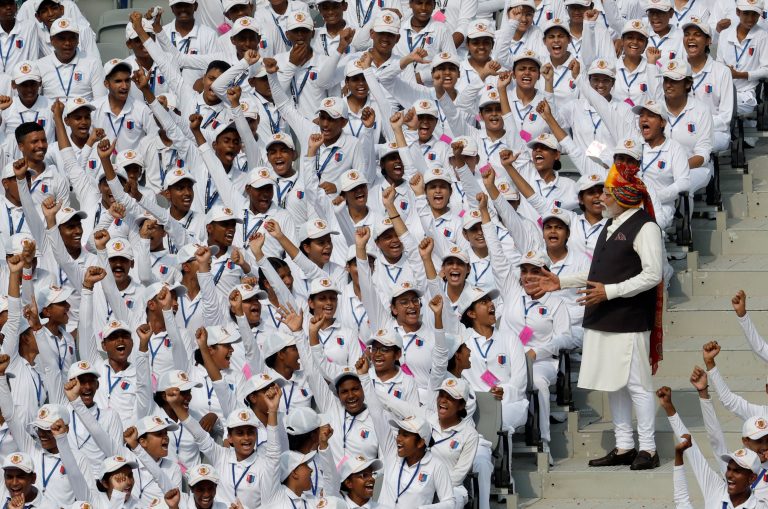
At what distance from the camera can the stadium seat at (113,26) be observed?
869 inches

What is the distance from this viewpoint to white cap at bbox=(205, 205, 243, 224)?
17.8 meters

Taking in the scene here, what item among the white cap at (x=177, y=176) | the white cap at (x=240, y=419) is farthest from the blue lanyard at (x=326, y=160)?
the white cap at (x=240, y=419)

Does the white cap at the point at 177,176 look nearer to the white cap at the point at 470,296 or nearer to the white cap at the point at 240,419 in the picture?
the white cap at the point at 470,296

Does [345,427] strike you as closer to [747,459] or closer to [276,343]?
[276,343]

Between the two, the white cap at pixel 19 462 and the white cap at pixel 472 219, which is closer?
the white cap at pixel 19 462

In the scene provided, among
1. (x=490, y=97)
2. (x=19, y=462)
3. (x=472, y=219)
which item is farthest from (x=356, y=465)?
(x=490, y=97)

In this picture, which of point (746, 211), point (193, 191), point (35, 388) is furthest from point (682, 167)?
point (35, 388)

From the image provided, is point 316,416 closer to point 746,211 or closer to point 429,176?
point 429,176

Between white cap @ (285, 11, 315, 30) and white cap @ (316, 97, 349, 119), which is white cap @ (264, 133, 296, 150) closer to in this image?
white cap @ (316, 97, 349, 119)

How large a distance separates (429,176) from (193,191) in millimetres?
2146

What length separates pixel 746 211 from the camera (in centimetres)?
1861

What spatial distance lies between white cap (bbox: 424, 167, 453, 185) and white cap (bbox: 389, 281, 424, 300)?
168cm

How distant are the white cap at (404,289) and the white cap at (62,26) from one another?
16.8 ft

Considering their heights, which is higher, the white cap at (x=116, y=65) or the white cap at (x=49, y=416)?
the white cap at (x=116, y=65)
